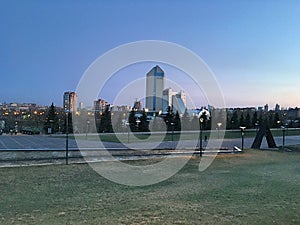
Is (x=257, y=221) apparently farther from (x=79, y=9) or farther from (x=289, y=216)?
(x=79, y=9)

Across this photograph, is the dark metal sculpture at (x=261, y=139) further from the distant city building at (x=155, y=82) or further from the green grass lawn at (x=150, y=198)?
the green grass lawn at (x=150, y=198)

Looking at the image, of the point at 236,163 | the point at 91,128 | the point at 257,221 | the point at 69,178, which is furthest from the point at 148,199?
the point at 91,128

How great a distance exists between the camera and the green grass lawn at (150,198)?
16.3 ft

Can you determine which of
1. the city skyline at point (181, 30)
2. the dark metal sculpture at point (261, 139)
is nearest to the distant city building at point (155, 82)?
the city skyline at point (181, 30)

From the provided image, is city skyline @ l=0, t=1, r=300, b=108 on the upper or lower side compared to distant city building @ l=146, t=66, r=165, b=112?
upper

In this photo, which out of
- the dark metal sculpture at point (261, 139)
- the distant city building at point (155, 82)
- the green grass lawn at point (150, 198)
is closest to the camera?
the green grass lawn at point (150, 198)

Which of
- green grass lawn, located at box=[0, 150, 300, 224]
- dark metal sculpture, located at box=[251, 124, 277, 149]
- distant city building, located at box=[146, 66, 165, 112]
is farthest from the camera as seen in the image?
dark metal sculpture, located at box=[251, 124, 277, 149]

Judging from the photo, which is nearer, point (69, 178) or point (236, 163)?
point (69, 178)

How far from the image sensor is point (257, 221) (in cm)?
485

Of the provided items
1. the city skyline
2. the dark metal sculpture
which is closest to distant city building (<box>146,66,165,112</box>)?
the city skyline

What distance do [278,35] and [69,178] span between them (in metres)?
15.7

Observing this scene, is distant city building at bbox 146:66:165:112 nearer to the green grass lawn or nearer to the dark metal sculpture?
the green grass lawn

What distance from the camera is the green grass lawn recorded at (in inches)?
195

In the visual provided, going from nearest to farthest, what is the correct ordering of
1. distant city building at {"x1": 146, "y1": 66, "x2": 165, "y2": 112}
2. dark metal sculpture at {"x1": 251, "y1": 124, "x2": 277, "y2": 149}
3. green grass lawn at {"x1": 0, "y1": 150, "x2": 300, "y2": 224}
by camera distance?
green grass lawn at {"x1": 0, "y1": 150, "x2": 300, "y2": 224}
distant city building at {"x1": 146, "y1": 66, "x2": 165, "y2": 112}
dark metal sculpture at {"x1": 251, "y1": 124, "x2": 277, "y2": 149}
